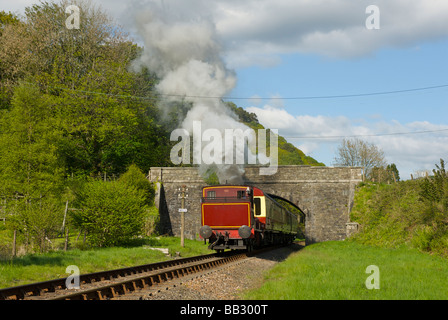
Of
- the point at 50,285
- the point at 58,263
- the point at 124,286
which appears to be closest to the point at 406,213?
the point at 58,263

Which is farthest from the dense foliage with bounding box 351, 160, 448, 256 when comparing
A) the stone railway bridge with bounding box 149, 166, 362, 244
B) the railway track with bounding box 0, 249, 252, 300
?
the railway track with bounding box 0, 249, 252, 300

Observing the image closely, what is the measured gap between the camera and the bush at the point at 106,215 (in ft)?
78.8

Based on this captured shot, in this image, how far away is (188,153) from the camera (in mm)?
52375

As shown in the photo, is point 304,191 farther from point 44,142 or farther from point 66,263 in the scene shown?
point 66,263

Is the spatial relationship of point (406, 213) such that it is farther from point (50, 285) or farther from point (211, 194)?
point (50, 285)

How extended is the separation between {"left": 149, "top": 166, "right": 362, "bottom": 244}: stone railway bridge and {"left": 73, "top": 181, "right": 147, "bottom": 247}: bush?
15064 millimetres

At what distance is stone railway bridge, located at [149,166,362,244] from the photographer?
126 feet

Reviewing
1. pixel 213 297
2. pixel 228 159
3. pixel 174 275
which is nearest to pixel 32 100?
pixel 228 159

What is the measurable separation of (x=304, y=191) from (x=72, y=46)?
2700cm

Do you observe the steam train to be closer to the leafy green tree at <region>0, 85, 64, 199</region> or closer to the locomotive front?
the locomotive front

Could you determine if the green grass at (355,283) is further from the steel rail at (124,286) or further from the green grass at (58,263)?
the green grass at (58,263)

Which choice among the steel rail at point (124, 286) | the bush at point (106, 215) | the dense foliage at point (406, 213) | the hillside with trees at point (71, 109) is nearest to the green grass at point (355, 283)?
the steel rail at point (124, 286)

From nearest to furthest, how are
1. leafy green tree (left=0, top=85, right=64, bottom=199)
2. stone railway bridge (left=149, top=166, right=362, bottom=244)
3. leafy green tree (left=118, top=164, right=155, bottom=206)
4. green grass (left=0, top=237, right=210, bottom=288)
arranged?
1. green grass (left=0, top=237, right=210, bottom=288)
2. leafy green tree (left=0, top=85, right=64, bottom=199)
3. leafy green tree (left=118, top=164, right=155, bottom=206)
4. stone railway bridge (left=149, top=166, right=362, bottom=244)

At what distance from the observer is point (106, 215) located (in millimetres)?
24062
